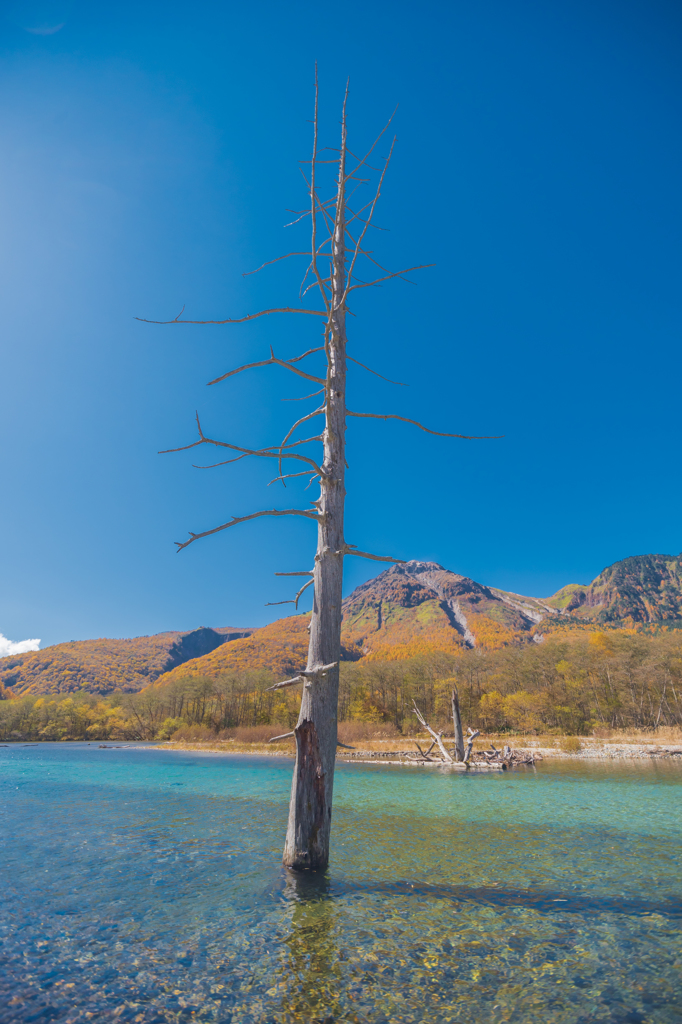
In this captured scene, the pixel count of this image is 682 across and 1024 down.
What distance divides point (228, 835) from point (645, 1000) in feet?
26.1

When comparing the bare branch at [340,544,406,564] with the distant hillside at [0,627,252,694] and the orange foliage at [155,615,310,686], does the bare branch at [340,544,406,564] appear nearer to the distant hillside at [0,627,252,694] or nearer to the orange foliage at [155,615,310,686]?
the orange foliage at [155,615,310,686]

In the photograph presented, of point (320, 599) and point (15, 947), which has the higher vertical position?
point (320, 599)

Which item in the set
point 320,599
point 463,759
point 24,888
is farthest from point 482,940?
point 463,759

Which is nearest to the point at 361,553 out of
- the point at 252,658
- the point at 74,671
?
the point at 252,658

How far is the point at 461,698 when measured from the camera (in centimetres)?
5744

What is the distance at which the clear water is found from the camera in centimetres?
327

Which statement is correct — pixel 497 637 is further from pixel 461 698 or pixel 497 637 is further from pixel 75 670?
pixel 75 670

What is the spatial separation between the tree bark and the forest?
172 ft

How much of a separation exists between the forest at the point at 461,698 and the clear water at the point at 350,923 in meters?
46.0

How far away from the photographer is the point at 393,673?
6431 centimetres

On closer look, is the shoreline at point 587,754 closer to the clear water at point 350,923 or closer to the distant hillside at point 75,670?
the clear water at point 350,923

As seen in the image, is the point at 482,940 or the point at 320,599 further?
the point at 320,599

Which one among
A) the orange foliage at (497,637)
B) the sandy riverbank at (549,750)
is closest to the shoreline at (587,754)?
the sandy riverbank at (549,750)

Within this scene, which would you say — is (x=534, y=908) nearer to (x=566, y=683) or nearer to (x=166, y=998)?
(x=166, y=998)
